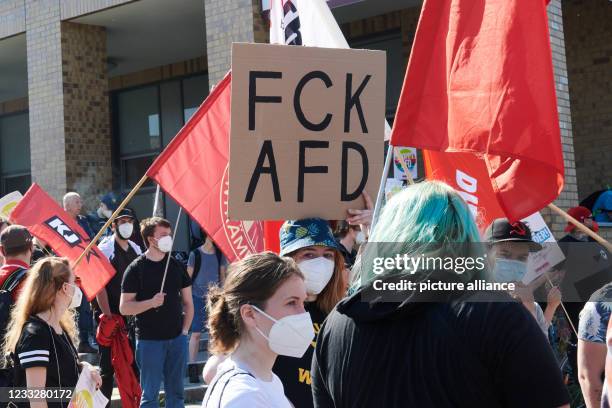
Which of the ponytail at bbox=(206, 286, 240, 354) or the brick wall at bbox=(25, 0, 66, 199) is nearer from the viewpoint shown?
the ponytail at bbox=(206, 286, 240, 354)

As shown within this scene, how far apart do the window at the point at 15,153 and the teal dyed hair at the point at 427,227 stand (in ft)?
57.9

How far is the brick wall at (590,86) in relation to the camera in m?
13.0

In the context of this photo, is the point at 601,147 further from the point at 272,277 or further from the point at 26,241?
the point at 272,277

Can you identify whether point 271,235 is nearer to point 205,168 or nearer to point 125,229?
point 205,168

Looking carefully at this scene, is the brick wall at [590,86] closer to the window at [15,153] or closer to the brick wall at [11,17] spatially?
the brick wall at [11,17]

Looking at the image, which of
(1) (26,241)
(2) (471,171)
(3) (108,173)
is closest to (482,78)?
(2) (471,171)

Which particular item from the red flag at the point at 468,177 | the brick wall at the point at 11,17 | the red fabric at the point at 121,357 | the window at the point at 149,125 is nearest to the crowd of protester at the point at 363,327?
the red flag at the point at 468,177

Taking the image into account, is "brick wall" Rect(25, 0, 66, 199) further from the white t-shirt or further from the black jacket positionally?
the black jacket

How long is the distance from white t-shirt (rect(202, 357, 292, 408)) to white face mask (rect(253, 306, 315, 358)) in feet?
0.64

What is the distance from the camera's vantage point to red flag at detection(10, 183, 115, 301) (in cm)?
776

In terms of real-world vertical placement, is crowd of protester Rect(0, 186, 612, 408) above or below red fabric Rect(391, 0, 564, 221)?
below

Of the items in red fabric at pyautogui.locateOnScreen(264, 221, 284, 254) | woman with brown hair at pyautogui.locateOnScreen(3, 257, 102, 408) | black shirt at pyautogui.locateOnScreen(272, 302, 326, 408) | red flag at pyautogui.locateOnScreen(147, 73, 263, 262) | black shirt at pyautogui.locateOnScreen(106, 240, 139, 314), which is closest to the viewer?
black shirt at pyautogui.locateOnScreen(272, 302, 326, 408)

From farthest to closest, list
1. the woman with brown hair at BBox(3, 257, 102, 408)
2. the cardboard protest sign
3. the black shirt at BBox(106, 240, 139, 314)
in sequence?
the black shirt at BBox(106, 240, 139, 314), the woman with brown hair at BBox(3, 257, 102, 408), the cardboard protest sign

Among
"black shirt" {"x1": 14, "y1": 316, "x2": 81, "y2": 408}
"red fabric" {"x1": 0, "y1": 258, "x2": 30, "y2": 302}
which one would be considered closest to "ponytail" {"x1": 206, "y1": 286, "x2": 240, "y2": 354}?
"black shirt" {"x1": 14, "y1": 316, "x2": 81, "y2": 408}
